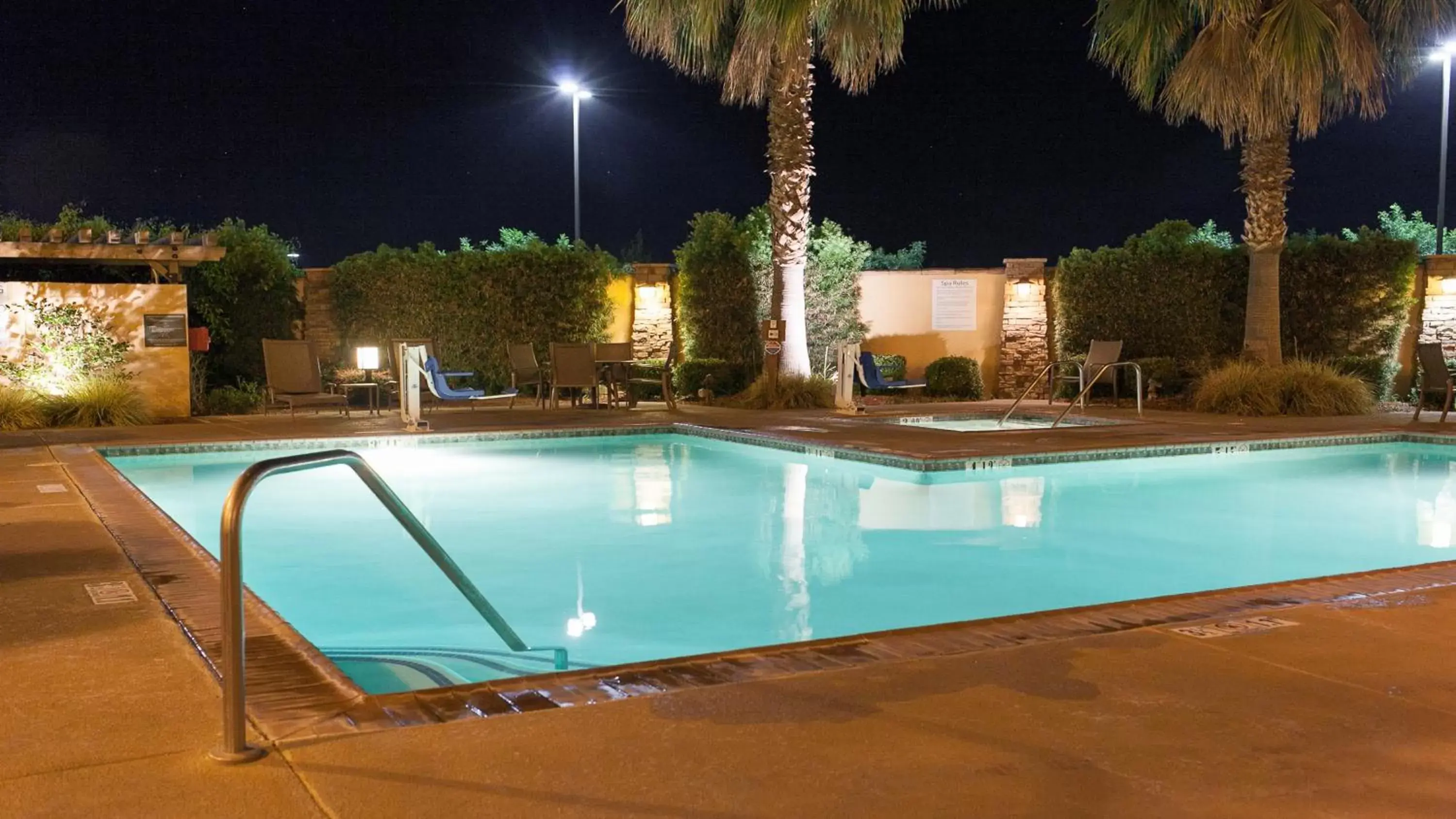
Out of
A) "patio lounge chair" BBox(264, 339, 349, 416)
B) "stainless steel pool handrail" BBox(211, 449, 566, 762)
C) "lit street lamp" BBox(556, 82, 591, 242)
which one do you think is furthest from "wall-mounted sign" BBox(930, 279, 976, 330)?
"stainless steel pool handrail" BBox(211, 449, 566, 762)

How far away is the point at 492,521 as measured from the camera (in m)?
7.60

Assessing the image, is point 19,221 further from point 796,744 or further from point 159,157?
point 159,157

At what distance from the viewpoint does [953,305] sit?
17406 millimetres

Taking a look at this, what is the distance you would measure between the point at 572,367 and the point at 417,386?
8.68 ft

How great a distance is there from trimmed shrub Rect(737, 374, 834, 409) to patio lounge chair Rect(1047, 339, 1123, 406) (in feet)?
10.2

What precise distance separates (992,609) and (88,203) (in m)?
26.8

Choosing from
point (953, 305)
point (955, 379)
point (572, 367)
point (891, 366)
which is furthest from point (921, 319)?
point (572, 367)

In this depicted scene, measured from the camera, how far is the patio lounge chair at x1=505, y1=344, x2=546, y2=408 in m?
14.9

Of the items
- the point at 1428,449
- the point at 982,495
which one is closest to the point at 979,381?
the point at 1428,449

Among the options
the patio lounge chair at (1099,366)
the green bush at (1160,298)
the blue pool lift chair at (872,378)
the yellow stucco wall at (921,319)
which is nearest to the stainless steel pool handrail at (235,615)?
the blue pool lift chair at (872,378)

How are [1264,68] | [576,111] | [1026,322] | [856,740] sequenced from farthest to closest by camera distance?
[576,111] → [1026,322] → [1264,68] → [856,740]

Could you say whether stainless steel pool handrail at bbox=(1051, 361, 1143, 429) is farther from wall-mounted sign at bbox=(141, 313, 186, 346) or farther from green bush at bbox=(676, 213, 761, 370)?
wall-mounted sign at bbox=(141, 313, 186, 346)

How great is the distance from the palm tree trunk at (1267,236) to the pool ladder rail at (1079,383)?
1.44 meters

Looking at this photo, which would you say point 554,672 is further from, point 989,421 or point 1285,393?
point 1285,393
